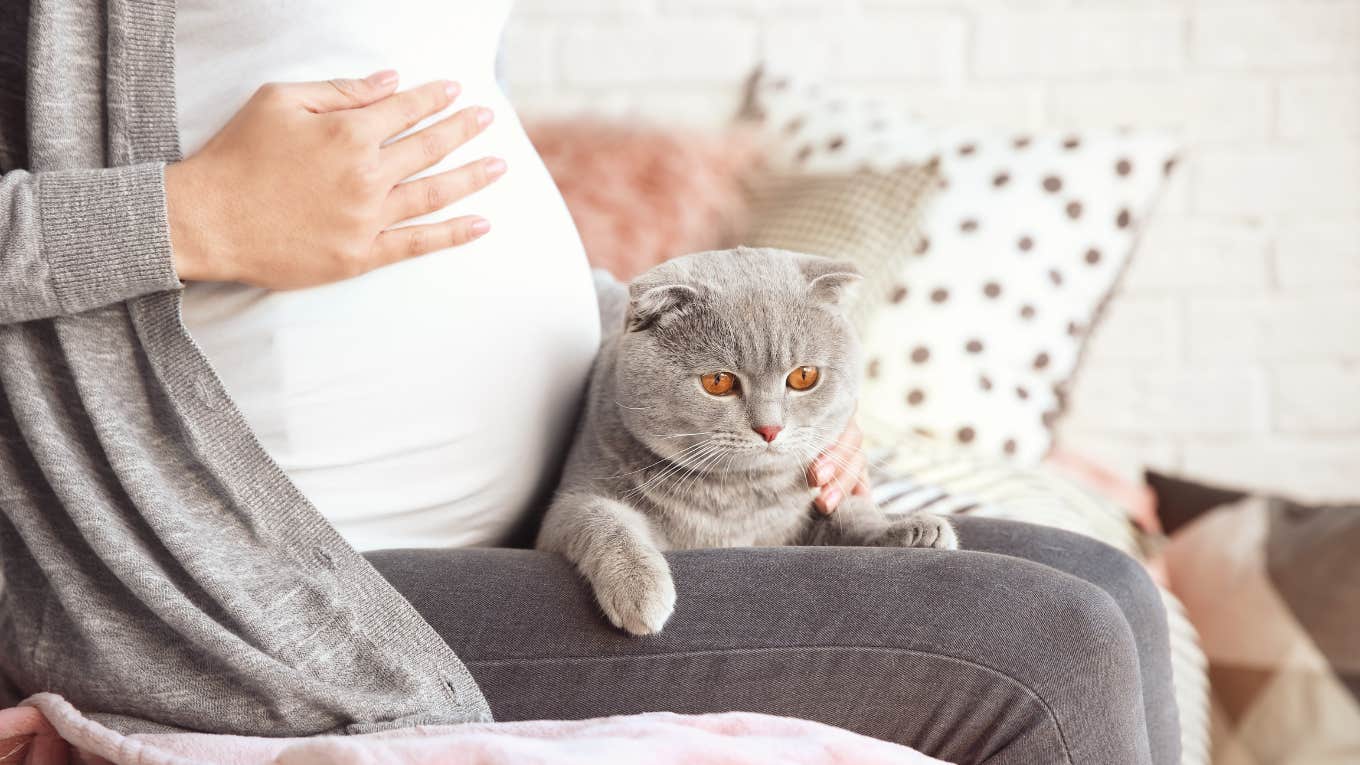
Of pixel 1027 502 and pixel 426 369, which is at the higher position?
pixel 426 369

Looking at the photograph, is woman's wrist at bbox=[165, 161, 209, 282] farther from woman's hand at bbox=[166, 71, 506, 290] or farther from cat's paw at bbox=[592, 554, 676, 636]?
→ cat's paw at bbox=[592, 554, 676, 636]

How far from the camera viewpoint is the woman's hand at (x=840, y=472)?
98 centimetres

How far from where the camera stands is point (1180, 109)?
2.01 m

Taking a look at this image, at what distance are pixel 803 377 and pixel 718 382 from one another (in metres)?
0.08

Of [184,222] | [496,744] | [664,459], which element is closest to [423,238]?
[184,222]

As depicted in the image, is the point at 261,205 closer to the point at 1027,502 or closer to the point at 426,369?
the point at 426,369

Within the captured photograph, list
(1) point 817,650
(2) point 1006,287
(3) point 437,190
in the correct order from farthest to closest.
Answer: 1. (2) point 1006,287
2. (3) point 437,190
3. (1) point 817,650

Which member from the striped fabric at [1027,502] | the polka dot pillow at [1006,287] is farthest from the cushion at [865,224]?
the striped fabric at [1027,502]

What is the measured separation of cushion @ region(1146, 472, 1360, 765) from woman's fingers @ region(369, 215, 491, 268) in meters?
1.24

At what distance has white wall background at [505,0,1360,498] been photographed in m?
1.99

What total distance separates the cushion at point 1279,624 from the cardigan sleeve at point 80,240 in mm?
1431

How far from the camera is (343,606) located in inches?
30.0

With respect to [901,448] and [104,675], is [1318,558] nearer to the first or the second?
[901,448]

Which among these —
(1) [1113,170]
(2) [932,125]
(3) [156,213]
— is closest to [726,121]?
(2) [932,125]
